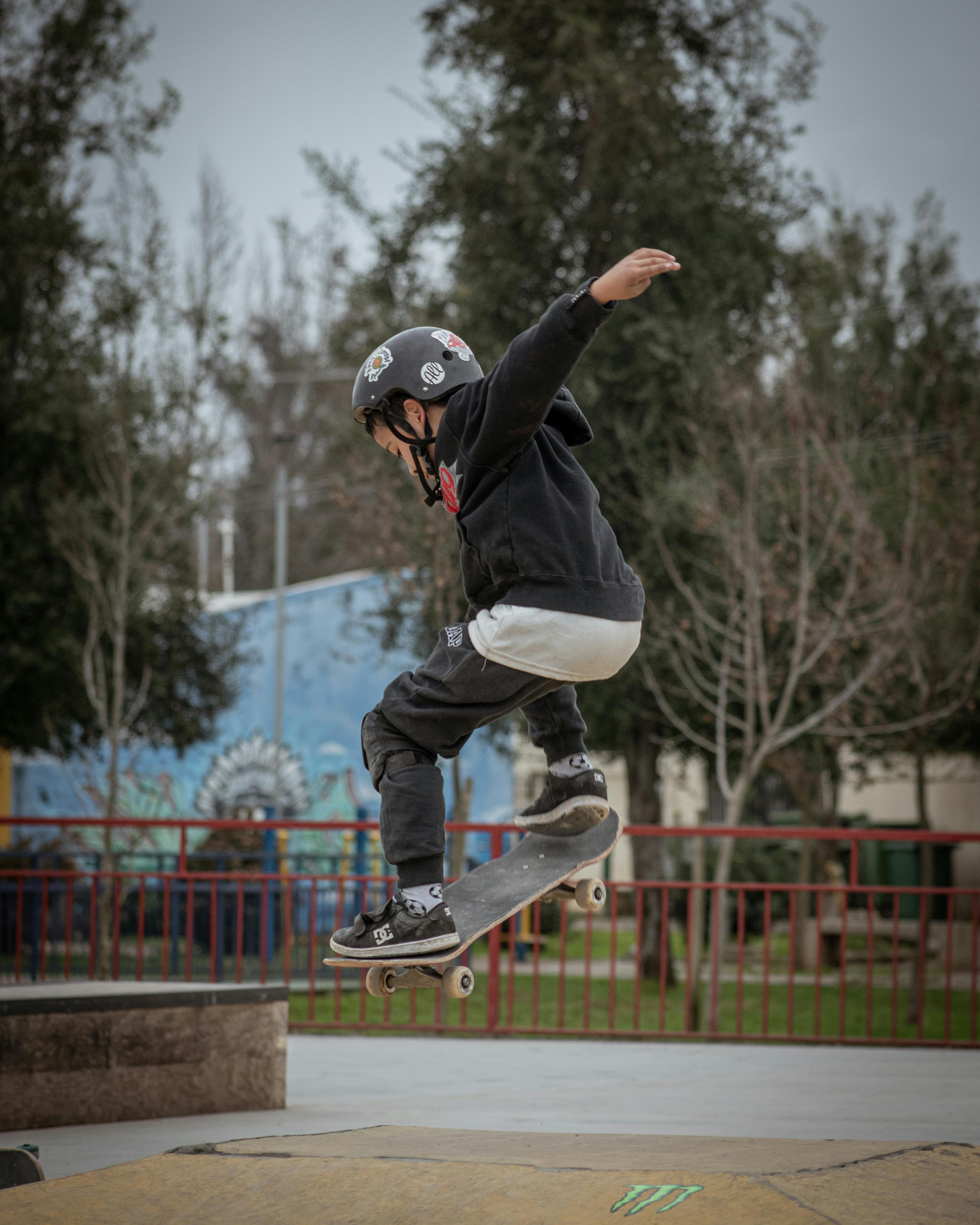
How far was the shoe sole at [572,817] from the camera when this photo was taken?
3631 millimetres

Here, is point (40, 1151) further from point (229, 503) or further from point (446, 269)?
point (229, 503)

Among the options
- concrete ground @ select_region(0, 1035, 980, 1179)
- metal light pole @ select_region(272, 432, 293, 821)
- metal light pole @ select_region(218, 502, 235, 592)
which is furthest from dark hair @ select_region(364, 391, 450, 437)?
metal light pole @ select_region(218, 502, 235, 592)

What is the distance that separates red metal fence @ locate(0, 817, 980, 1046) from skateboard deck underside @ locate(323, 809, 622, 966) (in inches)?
60.0

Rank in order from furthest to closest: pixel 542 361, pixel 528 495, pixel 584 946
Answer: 1. pixel 584 946
2. pixel 528 495
3. pixel 542 361

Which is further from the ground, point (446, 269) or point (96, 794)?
point (446, 269)

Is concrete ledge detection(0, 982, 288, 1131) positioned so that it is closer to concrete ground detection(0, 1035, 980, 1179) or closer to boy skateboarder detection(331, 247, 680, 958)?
concrete ground detection(0, 1035, 980, 1179)

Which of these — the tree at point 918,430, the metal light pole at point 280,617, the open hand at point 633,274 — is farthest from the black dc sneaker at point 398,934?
the metal light pole at point 280,617

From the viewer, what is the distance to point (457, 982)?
3.33 m

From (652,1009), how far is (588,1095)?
26.9 ft

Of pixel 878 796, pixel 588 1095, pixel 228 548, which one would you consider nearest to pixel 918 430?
pixel 878 796

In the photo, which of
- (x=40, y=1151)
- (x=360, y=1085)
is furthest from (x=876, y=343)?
(x=40, y=1151)

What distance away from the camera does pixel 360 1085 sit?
235 inches

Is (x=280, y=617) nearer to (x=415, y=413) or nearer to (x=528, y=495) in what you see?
(x=415, y=413)

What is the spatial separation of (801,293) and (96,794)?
10917 mm
